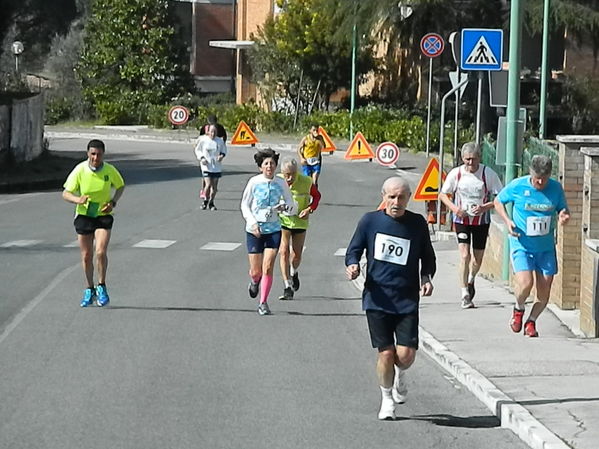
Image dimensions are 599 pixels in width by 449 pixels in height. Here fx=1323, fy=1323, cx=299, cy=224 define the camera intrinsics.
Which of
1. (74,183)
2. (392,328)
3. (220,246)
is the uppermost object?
(74,183)

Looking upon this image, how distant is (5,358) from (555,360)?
4709 mm

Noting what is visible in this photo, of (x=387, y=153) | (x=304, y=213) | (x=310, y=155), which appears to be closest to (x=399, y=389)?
(x=304, y=213)

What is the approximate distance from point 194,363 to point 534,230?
352cm

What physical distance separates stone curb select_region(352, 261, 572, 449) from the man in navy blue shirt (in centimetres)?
76

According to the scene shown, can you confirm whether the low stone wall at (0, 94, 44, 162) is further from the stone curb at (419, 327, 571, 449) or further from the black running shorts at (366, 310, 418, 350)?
the black running shorts at (366, 310, 418, 350)

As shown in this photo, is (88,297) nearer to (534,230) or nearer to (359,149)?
(534,230)

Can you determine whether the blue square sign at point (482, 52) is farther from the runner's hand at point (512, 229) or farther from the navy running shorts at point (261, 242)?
the runner's hand at point (512, 229)

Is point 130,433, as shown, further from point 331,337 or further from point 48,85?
point 48,85

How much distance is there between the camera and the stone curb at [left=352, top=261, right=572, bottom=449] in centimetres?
823

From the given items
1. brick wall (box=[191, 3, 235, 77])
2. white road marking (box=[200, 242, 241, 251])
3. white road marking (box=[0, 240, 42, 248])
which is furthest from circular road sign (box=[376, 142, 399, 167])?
brick wall (box=[191, 3, 235, 77])

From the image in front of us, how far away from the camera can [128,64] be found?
64062mm

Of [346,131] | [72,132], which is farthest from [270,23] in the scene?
[72,132]

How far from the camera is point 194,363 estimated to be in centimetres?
1129

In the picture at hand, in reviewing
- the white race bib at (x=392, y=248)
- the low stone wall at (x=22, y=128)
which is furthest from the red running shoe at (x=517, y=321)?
the low stone wall at (x=22, y=128)
